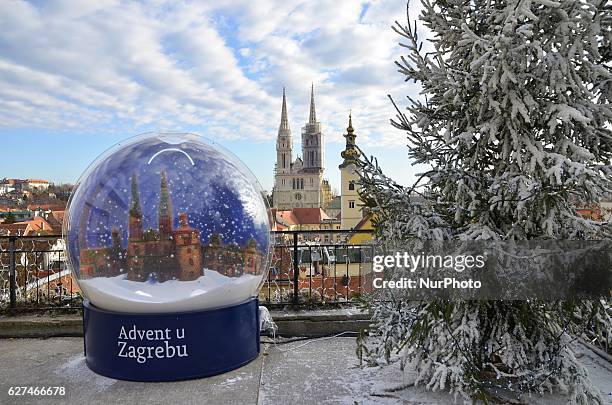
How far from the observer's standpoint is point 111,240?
4.62m

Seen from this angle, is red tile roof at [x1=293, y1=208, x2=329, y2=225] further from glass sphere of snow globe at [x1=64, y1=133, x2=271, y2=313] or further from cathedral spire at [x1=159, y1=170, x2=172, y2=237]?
cathedral spire at [x1=159, y1=170, x2=172, y2=237]

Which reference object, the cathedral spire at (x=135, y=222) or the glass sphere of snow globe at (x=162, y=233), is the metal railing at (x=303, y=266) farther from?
the cathedral spire at (x=135, y=222)

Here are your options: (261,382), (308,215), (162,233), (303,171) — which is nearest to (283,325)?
(261,382)

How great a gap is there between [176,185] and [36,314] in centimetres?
328

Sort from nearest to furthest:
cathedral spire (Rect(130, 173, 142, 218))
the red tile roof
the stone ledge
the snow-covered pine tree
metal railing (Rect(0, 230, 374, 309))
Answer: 1. the snow-covered pine tree
2. cathedral spire (Rect(130, 173, 142, 218))
3. the stone ledge
4. metal railing (Rect(0, 230, 374, 309))
5. the red tile roof

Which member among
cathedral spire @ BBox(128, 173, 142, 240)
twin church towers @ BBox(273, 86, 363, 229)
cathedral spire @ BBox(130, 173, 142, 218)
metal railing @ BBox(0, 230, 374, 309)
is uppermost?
twin church towers @ BBox(273, 86, 363, 229)

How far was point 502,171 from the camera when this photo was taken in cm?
416

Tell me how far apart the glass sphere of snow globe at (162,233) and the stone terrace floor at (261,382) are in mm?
711

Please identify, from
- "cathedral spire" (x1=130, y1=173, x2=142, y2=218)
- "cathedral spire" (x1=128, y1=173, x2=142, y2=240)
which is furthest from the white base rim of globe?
"cathedral spire" (x1=130, y1=173, x2=142, y2=218)

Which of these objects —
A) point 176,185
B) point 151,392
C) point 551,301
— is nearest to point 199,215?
point 176,185

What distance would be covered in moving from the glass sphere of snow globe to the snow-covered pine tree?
150 cm

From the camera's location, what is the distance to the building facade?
138250 mm

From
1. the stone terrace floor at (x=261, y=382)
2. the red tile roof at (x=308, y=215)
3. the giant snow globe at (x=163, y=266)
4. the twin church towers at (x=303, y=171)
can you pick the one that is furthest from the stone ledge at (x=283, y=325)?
the twin church towers at (x=303, y=171)

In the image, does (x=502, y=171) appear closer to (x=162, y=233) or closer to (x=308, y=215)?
(x=162, y=233)
